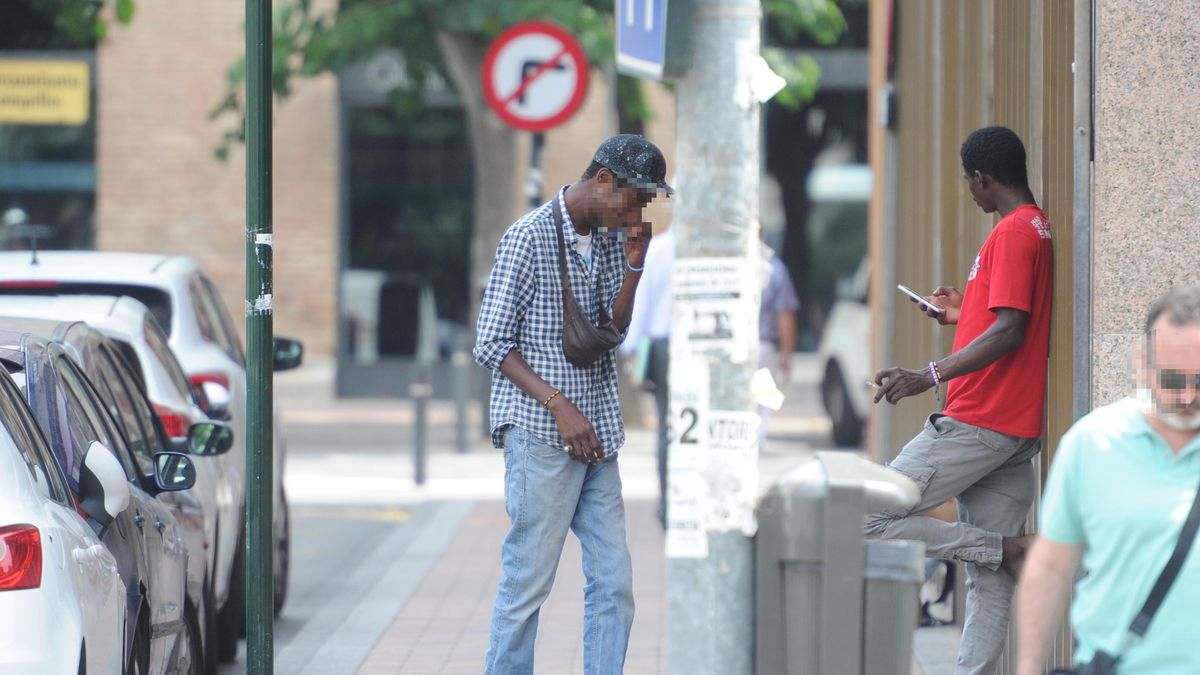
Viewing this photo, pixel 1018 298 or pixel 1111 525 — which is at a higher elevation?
pixel 1018 298

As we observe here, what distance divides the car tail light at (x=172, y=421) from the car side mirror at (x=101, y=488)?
3053mm

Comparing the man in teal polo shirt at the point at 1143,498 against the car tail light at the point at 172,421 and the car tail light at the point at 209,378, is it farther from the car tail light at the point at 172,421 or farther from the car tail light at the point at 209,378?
the car tail light at the point at 209,378

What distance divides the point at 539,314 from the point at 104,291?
4.23 meters

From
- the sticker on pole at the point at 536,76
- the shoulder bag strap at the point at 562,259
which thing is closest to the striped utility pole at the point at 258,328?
the shoulder bag strap at the point at 562,259

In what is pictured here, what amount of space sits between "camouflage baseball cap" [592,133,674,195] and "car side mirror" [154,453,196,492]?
1.83 m

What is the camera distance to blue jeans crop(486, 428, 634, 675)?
5.87 metres

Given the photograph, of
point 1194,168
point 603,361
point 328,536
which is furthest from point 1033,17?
point 328,536

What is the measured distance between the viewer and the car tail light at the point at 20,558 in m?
4.71

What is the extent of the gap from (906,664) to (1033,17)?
3203 millimetres

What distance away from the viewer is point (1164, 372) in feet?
12.4

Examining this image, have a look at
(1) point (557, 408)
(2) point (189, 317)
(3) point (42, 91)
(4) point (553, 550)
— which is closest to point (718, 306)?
(1) point (557, 408)

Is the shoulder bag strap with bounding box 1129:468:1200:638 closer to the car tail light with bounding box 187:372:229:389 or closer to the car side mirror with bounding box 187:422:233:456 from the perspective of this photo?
the car side mirror with bounding box 187:422:233:456

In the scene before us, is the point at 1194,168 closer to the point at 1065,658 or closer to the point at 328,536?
the point at 1065,658

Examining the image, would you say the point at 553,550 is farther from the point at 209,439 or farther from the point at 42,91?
the point at 42,91
